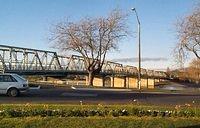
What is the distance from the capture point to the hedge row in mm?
15094

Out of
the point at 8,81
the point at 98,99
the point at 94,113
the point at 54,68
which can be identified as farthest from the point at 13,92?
the point at 54,68

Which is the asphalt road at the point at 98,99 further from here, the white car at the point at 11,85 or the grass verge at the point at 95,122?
the grass verge at the point at 95,122

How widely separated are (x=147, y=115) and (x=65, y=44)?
145 ft

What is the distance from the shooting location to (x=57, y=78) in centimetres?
12069

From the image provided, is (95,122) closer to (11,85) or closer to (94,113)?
(94,113)

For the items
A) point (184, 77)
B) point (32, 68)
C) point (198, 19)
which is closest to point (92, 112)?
point (198, 19)

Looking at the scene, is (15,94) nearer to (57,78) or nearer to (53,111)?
(53,111)

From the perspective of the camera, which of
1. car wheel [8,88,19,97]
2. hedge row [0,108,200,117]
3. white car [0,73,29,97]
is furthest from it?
white car [0,73,29,97]

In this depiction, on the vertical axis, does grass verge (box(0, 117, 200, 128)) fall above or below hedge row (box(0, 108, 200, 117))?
below

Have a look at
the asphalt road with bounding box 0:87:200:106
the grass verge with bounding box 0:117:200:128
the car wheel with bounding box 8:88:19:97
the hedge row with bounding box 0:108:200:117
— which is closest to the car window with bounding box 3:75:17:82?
the car wheel with bounding box 8:88:19:97

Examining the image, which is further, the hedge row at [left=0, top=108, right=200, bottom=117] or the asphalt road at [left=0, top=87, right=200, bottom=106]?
the asphalt road at [left=0, top=87, right=200, bottom=106]

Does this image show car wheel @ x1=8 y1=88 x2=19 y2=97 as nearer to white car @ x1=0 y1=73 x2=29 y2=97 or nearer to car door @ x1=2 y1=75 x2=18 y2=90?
white car @ x1=0 y1=73 x2=29 y2=97

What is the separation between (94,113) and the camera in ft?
51.4

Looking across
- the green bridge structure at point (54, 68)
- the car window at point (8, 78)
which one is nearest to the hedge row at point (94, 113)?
the car window at point (8, 78)
